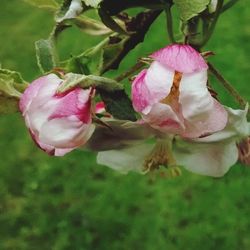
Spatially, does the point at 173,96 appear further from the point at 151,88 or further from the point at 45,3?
the point at 45,3

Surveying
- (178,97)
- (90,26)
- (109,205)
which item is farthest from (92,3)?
(109,205)

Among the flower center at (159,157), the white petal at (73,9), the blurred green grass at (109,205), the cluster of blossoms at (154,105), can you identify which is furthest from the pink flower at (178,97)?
the blurred green grass at (109,205)

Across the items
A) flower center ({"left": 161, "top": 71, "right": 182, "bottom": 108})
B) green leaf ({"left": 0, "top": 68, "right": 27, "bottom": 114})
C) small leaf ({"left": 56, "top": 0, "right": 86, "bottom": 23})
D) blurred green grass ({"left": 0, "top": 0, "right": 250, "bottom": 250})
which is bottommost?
blurred green grass ({"left": 0, "top": 0, "right": 250, "bottom": 250})

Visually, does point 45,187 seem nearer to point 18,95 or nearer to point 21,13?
point 21,13

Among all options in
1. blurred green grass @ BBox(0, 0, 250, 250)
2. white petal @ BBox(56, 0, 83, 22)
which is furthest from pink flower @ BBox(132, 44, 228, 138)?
blurred green grass @ BBox(0, 0, 250, 250)

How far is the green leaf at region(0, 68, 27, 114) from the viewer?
88 cm

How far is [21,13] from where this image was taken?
425cm

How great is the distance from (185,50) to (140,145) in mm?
209

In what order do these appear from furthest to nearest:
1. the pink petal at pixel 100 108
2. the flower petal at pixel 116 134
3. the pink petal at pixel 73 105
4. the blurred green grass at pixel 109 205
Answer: the blurred green grass at pixel 109 205
the pink petal at pixel 100 108
the flower petal at pixel 116 134
the pink petal at pixel 73 105

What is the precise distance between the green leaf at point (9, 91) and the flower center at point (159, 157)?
22 cm

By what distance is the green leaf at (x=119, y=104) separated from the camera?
86 cm

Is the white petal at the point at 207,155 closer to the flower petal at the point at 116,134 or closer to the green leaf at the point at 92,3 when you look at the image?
the flower petal at the point at 116,134

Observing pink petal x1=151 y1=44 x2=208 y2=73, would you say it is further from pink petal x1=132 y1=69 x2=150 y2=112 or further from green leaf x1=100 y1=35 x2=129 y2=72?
green leaf x1=100 y1=35 x2=129 y2=72

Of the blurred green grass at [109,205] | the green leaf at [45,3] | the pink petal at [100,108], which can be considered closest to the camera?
the pink petal at [100,108]
